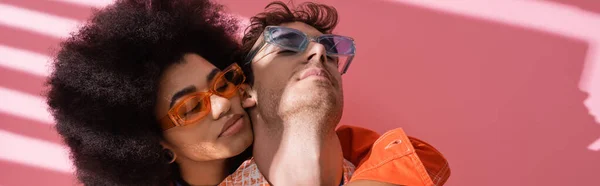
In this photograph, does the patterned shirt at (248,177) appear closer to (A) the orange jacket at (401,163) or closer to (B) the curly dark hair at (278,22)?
(A) the orange jacket at (401,163)

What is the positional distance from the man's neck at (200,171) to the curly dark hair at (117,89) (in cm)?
7

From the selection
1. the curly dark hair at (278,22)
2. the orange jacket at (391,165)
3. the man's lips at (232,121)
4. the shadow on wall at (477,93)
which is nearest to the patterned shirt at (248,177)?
the orange jacket at (391,165)

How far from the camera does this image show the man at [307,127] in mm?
1813

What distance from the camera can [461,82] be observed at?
2459 mm

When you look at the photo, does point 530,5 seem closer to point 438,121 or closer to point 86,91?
point 438,121

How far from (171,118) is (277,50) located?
368 millimetres

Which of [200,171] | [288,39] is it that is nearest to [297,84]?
[288,39]

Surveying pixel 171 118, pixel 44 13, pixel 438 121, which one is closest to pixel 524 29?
pixel 438 121

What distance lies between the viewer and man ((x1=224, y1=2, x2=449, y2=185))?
5.95 ft

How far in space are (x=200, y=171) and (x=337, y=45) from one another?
54 cm

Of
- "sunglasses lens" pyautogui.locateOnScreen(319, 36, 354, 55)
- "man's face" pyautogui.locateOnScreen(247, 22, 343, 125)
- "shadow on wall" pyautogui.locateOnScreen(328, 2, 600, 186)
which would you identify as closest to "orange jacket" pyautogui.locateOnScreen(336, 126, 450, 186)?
"man's face" pyautogui.locateOnScreen(247, 22, 343, 125)

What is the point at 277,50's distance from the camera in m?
1.96

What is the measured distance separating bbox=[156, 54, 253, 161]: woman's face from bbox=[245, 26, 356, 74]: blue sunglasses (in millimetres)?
191

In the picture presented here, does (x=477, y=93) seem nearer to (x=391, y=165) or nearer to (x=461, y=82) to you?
(x=461, y=82)
